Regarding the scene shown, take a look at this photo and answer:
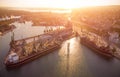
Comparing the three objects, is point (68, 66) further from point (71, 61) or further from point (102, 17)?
point (102, 17)

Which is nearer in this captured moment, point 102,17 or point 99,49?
point 99,49

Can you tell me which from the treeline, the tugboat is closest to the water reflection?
the tugboat

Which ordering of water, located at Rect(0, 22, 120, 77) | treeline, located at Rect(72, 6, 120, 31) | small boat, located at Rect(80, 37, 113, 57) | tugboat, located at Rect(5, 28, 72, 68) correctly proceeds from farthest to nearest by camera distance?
treeline, located at Rect(72, 6, 120, 31)
small boat, located at Rect(80, 37, 113, 57)
tugboat, located at Rect(5, 28, 72, 68)
water, located at Rect(0, 22, 120, 77)

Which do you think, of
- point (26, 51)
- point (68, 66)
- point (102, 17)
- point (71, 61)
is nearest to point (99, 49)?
point (71, 61)

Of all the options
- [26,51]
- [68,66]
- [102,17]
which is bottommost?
[68,66]

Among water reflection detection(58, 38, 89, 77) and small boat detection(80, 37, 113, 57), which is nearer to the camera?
water reflection detection(58, 38, 89, 77)

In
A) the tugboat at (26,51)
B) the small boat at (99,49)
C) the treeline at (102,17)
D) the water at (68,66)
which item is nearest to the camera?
the water at (68,66)

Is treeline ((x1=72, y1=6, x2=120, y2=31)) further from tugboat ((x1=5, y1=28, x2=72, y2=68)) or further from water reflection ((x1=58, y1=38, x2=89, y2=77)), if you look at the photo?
tugboat ((x1=5, y1=28, x2=72, y2=68))

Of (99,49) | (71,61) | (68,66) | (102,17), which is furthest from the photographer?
(102,17)

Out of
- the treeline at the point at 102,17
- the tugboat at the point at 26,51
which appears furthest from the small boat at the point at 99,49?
the treeline at the point at 102,17

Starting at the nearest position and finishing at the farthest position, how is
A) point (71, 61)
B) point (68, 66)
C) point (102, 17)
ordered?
point (68, 66) → point (71, 61) → point (102, 17)

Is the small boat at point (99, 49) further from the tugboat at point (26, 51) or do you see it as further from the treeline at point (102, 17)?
the treeline at point (102, 17)

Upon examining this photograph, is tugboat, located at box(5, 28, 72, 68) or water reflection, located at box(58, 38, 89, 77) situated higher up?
tugboat, located at box(5, 28, 72, 68)
